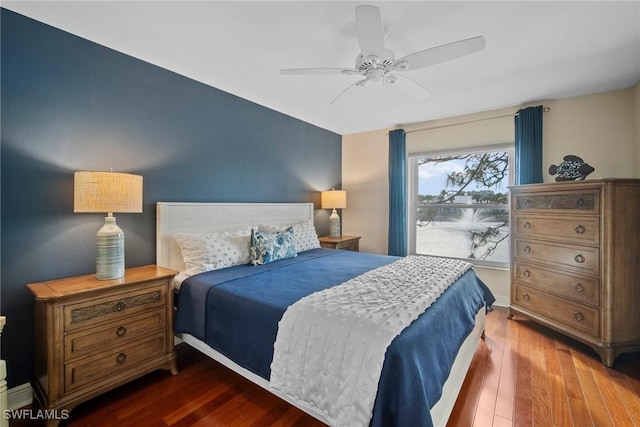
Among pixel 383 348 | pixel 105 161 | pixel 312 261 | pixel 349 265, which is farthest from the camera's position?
pixel 312 261

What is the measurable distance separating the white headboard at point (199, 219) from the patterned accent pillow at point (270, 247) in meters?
0.38

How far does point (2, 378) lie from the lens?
119 centimetres

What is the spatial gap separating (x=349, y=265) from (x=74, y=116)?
7.89ft

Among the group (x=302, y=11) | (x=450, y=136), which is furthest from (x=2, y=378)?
(x=450, y=136)

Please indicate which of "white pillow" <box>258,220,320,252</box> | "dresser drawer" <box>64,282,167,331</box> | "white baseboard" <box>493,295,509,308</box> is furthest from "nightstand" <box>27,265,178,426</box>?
"white baseboard" <box>493,295,509,308</box>

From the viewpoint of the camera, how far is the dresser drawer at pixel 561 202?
232 cm

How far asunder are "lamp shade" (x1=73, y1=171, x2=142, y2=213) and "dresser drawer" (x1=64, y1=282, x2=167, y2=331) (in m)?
0.56

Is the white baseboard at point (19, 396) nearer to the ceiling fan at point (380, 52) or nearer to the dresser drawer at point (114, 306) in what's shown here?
the dresser drawer at point (114, 306)

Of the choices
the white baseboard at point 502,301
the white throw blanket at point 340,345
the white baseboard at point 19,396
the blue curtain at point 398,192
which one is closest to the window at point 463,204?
the blue curtain at point 398,192

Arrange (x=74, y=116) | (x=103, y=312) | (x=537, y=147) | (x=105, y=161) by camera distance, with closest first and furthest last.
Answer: (x=103, y=312) → (x=74, y=116) → (x=105, y=161) → (x=537, y=147)

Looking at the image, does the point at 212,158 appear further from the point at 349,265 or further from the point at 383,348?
the point at 383,348

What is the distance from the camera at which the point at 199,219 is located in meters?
2.67

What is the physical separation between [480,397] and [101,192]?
9.21ft

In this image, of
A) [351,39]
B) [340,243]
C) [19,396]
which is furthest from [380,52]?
[19,396]
